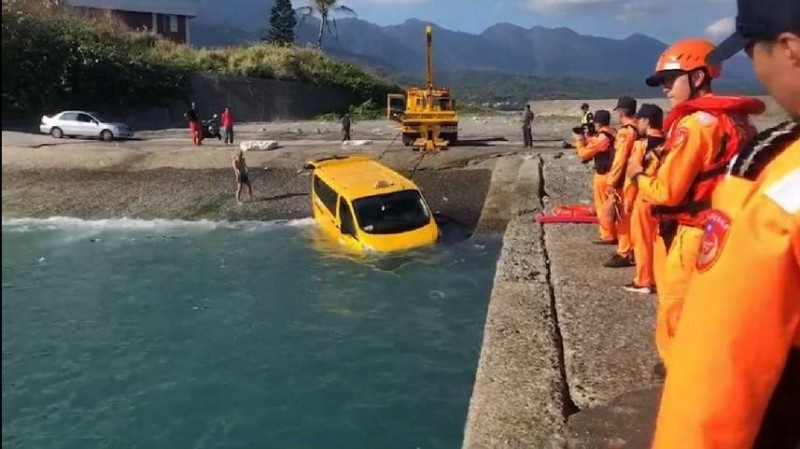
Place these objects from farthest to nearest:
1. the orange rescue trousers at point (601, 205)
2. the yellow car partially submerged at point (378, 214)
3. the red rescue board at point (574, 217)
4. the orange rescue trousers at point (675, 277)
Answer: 1. the yellow car partially submerged at point (378, 214)
2. the red rescue board at point (574, 217)
3. the orange rescue trousers at point (601, 205)
4. the orange rescue trousers at point (675, 277)

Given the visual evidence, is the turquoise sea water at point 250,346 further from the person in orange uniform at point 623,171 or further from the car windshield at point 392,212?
the person in orange uniform at point 623,171

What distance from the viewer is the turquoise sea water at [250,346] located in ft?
24.6

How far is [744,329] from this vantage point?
1.18 meters

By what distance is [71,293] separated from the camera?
1222 centimetres

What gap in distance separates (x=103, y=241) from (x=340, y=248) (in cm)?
538

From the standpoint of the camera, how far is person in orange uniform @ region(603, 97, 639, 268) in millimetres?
7988

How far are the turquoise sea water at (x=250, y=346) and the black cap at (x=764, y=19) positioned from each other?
362cm

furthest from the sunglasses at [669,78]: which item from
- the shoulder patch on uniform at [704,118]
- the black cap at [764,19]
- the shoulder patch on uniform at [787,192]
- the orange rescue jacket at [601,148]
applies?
the orange rescue jacket at [601,148]

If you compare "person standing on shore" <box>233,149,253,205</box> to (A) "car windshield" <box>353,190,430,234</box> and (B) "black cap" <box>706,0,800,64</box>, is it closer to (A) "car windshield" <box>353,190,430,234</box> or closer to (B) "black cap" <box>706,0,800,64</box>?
(A) "car windshield" <box>353,190,430,234</box>

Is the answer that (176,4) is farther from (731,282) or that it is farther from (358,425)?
(731,282)

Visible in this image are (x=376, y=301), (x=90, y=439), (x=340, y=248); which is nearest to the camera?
(x=90, y=439)

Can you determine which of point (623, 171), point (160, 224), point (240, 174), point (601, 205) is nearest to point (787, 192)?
point (623, 171)

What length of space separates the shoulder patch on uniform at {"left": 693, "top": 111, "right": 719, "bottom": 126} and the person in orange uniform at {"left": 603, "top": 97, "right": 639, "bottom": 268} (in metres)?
4.06

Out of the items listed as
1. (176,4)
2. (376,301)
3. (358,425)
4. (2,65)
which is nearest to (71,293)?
(376,301)
